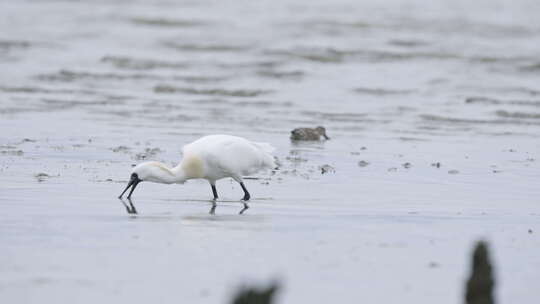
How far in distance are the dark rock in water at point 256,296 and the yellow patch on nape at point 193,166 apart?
5.98 m

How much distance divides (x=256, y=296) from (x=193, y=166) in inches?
241

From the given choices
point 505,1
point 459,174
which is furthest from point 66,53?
point 505,1

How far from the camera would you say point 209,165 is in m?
10.9

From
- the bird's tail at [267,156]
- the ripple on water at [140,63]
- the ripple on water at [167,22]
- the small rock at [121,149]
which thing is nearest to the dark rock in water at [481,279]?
the bird's tail at [267,156]

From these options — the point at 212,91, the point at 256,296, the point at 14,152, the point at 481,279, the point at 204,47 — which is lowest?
the point at 212,91

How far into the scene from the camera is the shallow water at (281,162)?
Result: 7434 millimetres

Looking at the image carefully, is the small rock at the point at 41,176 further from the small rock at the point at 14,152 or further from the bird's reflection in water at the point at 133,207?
the small rock at the point at 14,152

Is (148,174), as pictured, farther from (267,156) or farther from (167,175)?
(267,156)

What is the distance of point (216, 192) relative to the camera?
37.5 ft

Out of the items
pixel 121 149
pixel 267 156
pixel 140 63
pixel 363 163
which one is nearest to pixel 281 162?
pixel 363 163

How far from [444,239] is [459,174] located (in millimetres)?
4055

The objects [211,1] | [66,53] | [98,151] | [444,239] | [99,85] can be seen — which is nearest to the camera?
[444,239]

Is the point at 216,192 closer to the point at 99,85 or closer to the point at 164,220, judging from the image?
the point at 164,220

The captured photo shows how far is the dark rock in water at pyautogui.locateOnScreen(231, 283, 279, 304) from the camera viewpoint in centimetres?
476
